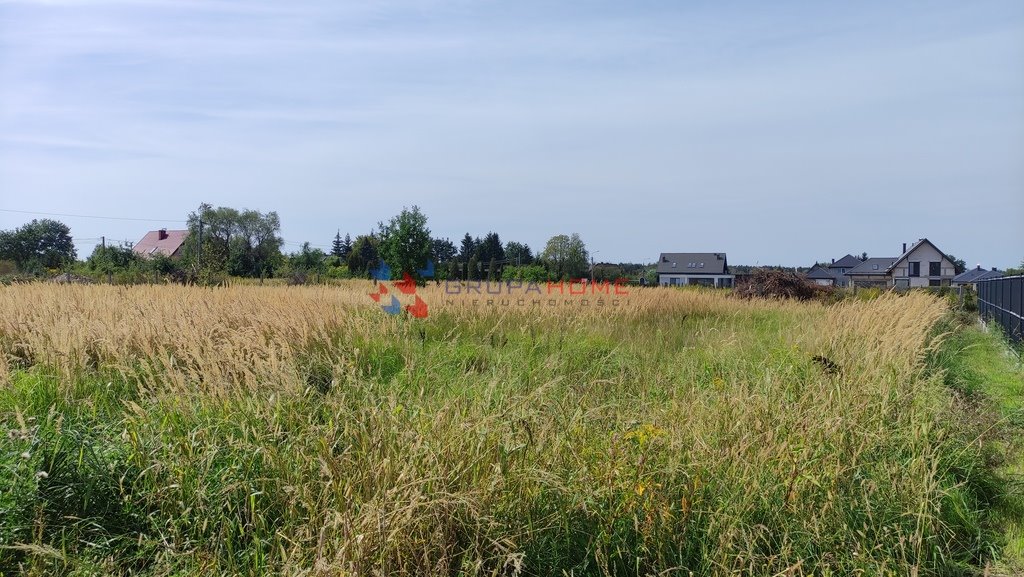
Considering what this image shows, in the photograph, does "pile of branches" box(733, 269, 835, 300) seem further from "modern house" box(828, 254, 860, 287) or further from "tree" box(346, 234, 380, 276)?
"modern house" box(828, 254, 860, 287)

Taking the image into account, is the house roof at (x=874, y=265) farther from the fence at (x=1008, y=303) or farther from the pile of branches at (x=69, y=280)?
the pile of branches at (x=69, y=280)

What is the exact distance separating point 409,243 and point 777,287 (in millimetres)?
13608

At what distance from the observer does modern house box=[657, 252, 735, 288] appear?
217 feet

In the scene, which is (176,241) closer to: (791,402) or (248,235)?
(248,235)

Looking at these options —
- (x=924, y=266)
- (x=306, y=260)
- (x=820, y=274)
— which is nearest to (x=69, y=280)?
(x=306, y=260)

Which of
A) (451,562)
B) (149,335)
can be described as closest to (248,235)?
(149,335)

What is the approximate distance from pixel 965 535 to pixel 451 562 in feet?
9.34

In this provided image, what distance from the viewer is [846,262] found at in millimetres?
79688

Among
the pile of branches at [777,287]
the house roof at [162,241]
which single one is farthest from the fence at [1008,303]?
the house roof at [162,241]

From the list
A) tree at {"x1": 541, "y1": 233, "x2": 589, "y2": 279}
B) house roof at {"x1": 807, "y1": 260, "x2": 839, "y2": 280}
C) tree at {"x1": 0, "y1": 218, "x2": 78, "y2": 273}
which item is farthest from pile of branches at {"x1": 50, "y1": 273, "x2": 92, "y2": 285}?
house roof at {"x1": 807, "y1": 260, "x2": 839, "y2": 280}

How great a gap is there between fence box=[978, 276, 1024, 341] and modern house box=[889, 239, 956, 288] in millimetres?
40773

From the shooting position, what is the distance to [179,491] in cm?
278

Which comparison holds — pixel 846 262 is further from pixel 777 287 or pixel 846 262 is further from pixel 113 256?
pixel 113 256

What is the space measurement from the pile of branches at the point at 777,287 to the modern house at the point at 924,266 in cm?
3764
